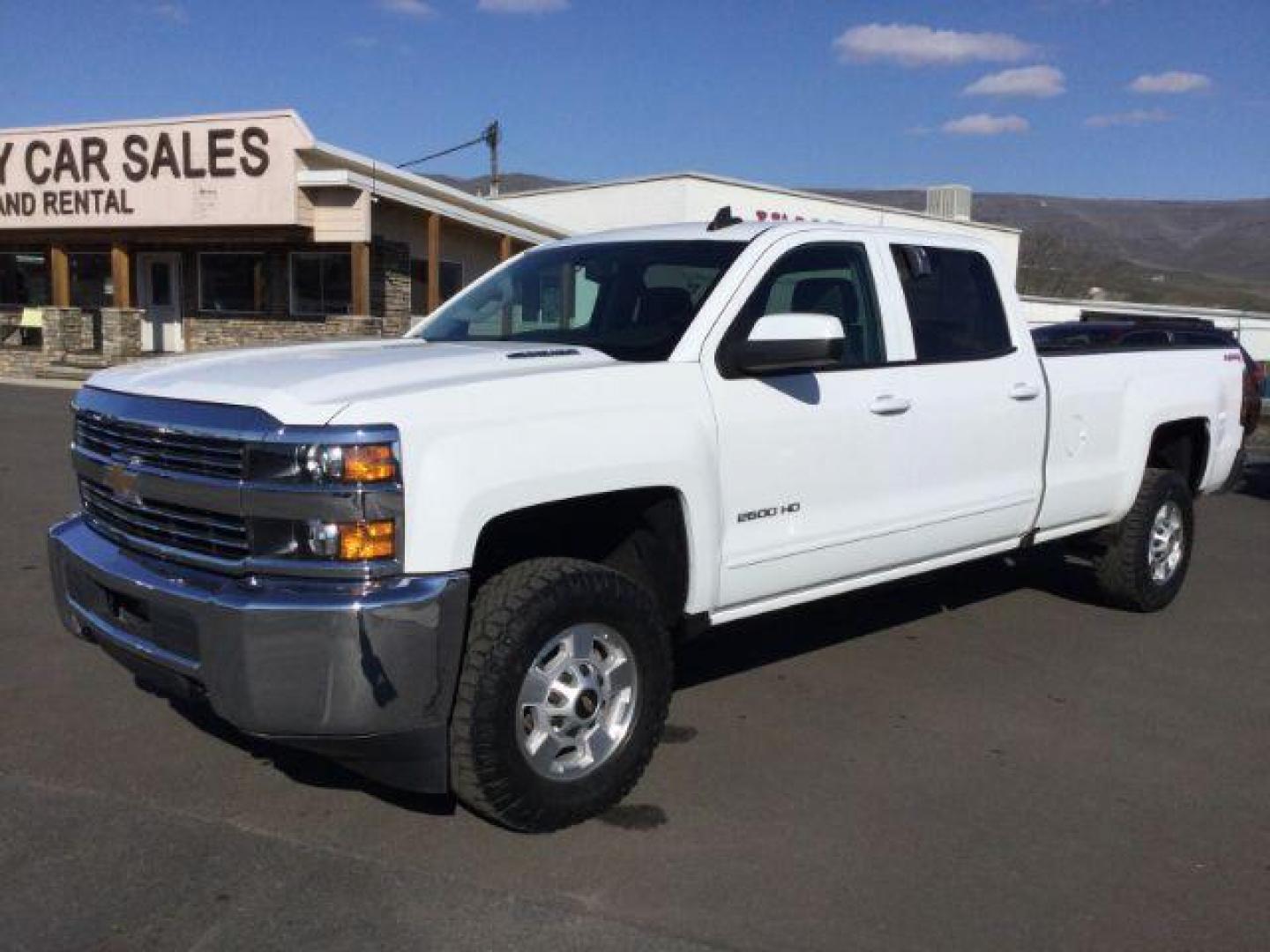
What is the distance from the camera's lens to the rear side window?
16.9 feet

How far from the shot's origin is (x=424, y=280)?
24859mm

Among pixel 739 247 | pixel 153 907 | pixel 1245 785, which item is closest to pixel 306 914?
pixel 153 907

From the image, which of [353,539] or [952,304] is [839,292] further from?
[353,539]

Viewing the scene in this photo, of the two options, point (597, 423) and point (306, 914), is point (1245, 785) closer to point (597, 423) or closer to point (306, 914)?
point (597, 423)

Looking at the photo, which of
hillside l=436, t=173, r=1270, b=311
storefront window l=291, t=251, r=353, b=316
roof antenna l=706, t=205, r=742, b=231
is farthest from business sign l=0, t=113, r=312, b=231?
hillside l=436, t=173, r=1270, b=311

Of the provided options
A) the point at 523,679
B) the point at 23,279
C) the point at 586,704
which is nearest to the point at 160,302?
the point at 23,279

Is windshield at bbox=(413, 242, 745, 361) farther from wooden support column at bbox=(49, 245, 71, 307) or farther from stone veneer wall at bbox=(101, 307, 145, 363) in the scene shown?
wooden support column at bbox=(49, 245, 71, 307)

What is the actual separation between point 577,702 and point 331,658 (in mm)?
880

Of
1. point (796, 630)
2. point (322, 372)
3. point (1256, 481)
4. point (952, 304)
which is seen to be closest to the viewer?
point (322, 372)

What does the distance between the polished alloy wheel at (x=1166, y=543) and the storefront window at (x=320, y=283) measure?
Result: 1874 centimetres

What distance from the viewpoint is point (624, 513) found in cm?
409

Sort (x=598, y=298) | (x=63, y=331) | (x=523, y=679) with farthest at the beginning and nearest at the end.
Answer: (x=63, y=331) < (x=598, y=298) < (x=523, y=679)

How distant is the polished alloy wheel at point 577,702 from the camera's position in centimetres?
369

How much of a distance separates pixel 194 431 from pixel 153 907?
52.2 inches
